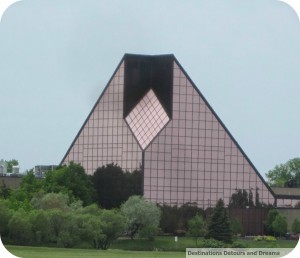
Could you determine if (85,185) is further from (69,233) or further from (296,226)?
(69,233)

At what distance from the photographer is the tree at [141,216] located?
6694cm

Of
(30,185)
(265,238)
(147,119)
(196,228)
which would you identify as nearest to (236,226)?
(265,238)

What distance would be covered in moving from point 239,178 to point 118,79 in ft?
32.8

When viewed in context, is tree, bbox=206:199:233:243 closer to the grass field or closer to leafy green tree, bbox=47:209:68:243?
the grass field

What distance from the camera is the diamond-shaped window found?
7631 cm

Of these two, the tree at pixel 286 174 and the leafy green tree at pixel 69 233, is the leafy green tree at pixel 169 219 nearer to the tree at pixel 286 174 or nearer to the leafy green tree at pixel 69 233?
the leafy green tree at pixel 69 233

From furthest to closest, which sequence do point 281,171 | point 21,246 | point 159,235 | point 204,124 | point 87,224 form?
point 281,171
point 204,124
point 159,235
point 87,224
point 21,246

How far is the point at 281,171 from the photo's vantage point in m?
107

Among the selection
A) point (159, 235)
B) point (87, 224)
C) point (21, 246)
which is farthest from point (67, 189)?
point (21, 246)

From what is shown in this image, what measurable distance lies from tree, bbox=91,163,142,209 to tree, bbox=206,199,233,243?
6.16 metres

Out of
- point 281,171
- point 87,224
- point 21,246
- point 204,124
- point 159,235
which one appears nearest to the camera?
point 21,246

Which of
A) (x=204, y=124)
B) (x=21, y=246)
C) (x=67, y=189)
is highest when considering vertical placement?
(x=204, y=124)

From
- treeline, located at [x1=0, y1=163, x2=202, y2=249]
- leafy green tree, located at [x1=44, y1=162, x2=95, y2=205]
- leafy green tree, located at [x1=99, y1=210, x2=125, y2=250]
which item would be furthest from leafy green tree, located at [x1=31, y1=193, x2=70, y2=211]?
leafy green tree, located at [x1=44, y1=162, x2=95, y2=205]

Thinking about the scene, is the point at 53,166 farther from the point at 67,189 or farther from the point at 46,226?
the point at 46,226
